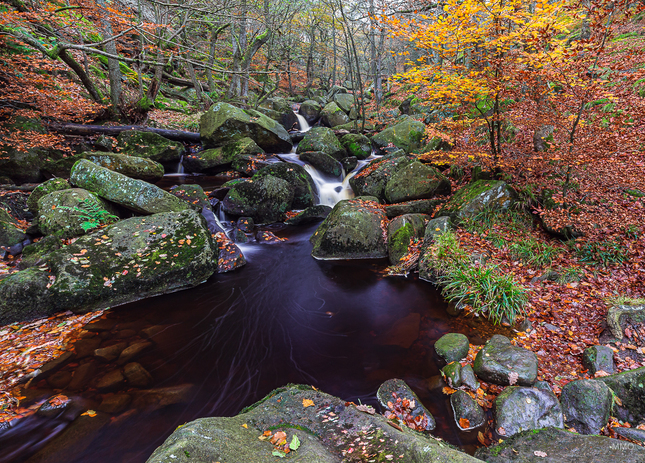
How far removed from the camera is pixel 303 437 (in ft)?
7.20

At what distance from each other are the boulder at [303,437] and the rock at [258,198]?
706 cm

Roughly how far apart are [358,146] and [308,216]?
5.76 meters

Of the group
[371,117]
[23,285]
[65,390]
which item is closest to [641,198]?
[65,390]

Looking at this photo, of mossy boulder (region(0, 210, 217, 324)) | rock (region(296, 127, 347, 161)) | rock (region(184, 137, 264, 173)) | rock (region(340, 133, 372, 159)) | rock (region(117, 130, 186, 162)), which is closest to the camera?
mossy boulder (region(0, 210, 217, 324))

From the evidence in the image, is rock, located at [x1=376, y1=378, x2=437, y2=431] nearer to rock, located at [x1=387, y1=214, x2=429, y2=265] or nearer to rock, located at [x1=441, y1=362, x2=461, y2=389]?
rock, located at [x1=441, y1=362, x2=461, y2=389]

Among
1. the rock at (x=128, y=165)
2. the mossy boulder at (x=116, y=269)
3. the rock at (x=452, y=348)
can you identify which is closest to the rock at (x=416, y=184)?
the rock at (x=452, y=348)

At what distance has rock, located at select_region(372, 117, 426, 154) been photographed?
12.7 metres

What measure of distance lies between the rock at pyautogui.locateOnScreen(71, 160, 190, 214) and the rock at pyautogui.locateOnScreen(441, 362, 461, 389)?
713 centimetres

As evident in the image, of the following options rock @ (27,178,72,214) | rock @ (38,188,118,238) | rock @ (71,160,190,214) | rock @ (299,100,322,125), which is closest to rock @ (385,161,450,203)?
rock @ (71,160,190,214)

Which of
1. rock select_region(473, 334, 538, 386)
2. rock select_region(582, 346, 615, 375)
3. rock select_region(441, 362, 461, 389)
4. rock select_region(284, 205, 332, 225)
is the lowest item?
rock select_region(441, 362, 461, 389)

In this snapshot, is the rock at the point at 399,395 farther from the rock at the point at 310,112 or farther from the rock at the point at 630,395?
the rock at the point at 310,112

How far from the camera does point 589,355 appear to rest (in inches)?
141

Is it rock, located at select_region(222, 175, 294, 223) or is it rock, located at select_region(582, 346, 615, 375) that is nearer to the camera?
rock, located at select_region(582, 346, 615, 375)

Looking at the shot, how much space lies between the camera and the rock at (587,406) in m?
2.84
